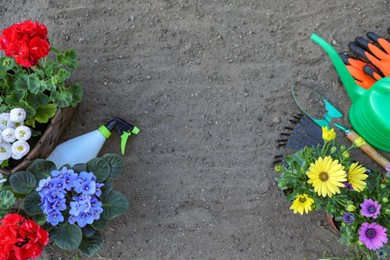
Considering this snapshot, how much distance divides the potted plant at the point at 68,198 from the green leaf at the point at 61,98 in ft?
0.60

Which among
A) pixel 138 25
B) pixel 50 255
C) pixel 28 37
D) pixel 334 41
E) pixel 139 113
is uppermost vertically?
pixel 28 37

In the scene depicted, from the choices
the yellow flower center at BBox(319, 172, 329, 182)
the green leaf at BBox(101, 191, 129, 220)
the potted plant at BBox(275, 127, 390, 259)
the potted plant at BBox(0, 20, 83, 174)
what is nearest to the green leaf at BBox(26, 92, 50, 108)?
the potted plant at BBox(0, 20, 83, 174)

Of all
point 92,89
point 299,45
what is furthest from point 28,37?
point 299,45

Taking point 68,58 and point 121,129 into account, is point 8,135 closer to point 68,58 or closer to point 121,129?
point 68,58

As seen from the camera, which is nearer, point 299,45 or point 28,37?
point 28,37

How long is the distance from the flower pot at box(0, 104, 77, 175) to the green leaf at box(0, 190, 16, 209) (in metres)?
0.07

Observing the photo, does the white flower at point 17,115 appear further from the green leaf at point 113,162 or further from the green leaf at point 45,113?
the green leaf at point 113,162

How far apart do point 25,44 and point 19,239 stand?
0.51 meters

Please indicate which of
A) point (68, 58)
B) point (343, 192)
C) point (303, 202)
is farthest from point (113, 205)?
point (343, 192)

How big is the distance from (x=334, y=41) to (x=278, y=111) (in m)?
0.32

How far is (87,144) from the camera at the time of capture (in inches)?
65.4

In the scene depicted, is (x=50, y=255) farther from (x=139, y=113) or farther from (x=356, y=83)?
(x=356, y=83)

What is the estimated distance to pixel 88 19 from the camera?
177 centimetres

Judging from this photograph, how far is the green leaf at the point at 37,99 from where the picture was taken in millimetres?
1446
